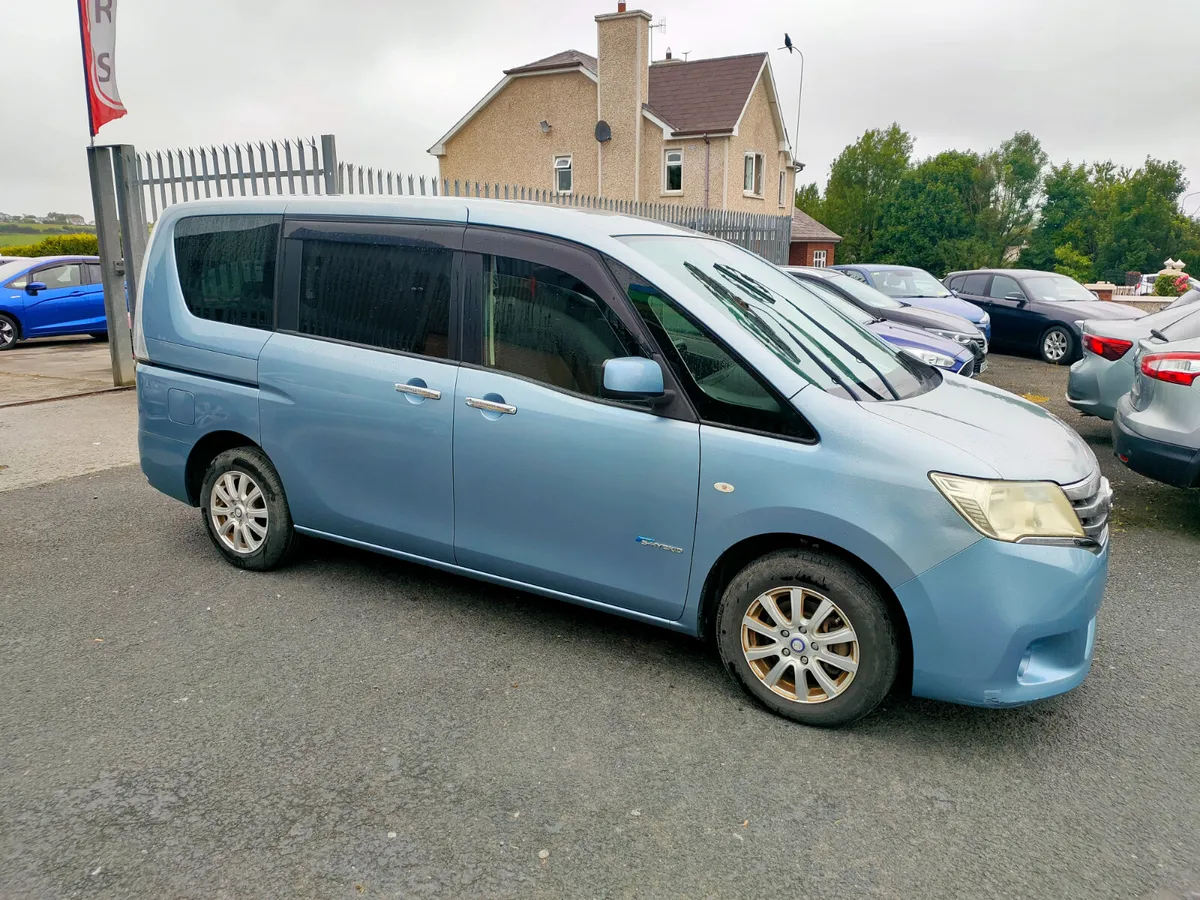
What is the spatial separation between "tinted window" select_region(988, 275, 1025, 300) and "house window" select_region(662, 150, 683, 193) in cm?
1967

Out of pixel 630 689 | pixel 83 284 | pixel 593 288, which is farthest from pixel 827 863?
pixel 83 284

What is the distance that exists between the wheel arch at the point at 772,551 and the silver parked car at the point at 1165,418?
286 cm

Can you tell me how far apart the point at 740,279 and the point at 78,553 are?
13.3ft

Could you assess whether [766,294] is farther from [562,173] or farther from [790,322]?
[562,173]

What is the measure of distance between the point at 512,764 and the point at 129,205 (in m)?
9.72

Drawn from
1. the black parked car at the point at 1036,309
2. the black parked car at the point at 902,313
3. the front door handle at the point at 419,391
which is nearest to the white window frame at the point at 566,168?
the black parked car at the point at 1036,309

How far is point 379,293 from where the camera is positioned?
4.20 m

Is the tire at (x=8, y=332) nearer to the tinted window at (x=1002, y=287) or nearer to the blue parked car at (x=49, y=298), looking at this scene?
the blue parked car at (x=49, y=298)

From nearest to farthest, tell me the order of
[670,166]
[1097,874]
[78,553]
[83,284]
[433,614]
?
1. [1097,874]
2. [433,614]
3. [78,553]
4. [83,284]
5. [670,166]

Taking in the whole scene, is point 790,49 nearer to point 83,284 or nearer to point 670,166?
point 670,166

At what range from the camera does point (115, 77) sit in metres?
10.9

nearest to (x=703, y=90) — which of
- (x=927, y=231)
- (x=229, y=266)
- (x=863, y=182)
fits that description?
(x=229, y=266)

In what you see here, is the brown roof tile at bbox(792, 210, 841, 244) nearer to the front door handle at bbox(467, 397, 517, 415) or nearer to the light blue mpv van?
the light blue mpv van

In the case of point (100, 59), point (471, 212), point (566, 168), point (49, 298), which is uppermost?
point (566, 168)
